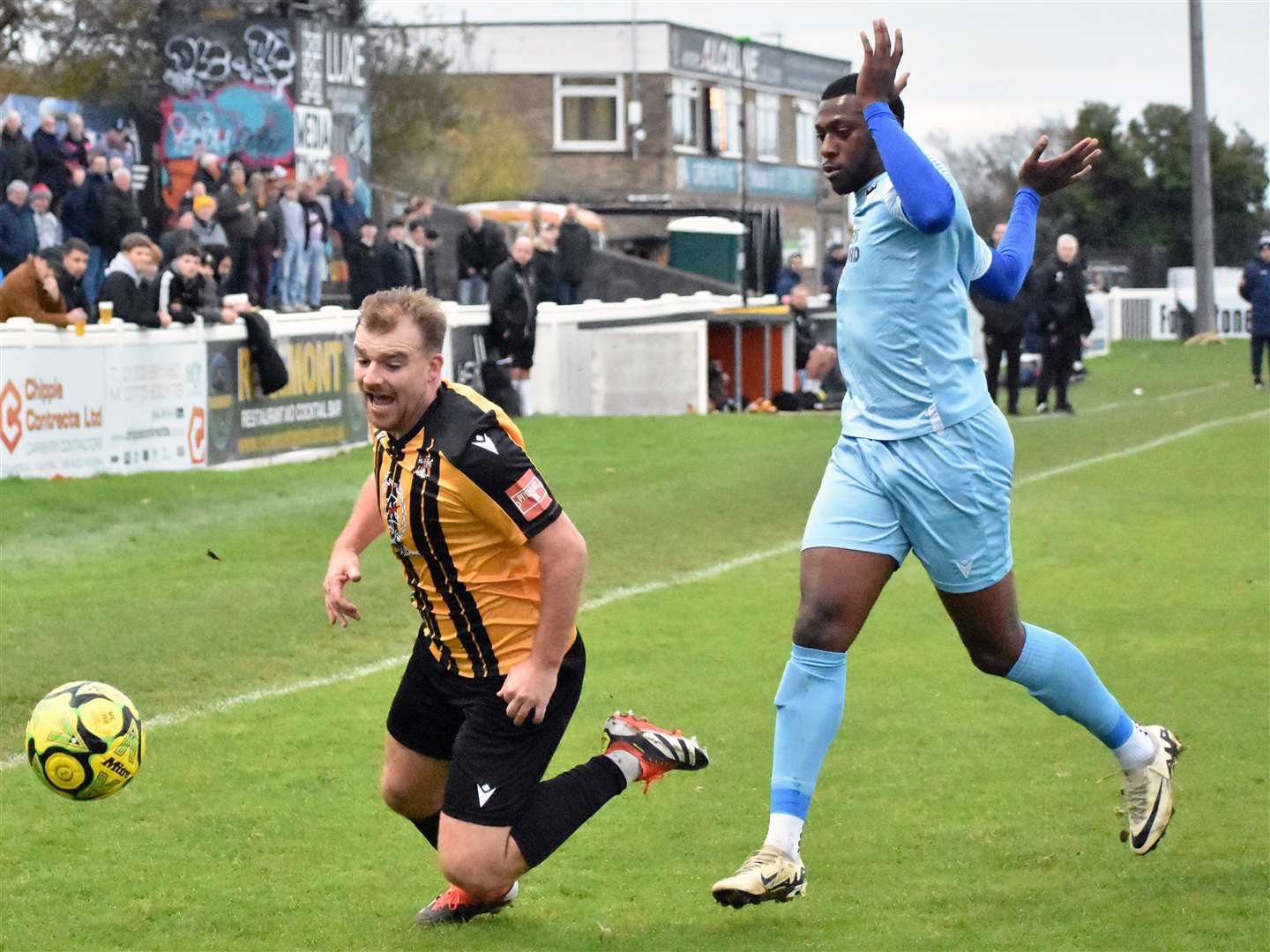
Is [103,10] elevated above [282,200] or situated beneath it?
elevated above

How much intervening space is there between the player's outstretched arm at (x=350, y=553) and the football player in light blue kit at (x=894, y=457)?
1206mm

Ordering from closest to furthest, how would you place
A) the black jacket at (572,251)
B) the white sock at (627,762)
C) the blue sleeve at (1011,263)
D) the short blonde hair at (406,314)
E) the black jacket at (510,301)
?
the short blonde hair at (406,314)
the white sock at (627,762)
the blue sleeve at (1011,263)
the black jacket at (510,301)
the black jacket at (572,251)

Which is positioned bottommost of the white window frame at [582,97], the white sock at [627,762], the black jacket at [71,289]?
the white sock at [627,762]

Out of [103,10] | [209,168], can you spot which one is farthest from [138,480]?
[103,10]

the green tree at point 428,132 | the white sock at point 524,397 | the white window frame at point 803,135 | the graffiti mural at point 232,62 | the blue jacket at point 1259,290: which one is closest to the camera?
the white sock at point 524,397

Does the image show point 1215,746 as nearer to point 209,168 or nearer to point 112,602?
point 112,602

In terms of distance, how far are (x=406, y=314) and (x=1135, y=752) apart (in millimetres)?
2595

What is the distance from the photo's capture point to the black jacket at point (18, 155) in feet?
72.6

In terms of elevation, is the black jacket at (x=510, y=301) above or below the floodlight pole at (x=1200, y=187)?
below

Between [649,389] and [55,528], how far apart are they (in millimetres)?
12150

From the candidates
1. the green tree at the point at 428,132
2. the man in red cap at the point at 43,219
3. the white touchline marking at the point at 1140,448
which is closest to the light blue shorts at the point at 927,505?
the white touchline marking at the point at 1140,448

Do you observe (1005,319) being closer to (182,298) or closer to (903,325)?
(182,298)

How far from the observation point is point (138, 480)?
16.2 metres

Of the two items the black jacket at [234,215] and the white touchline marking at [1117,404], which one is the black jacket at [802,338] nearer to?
the white touchline marking at [1117,404]
